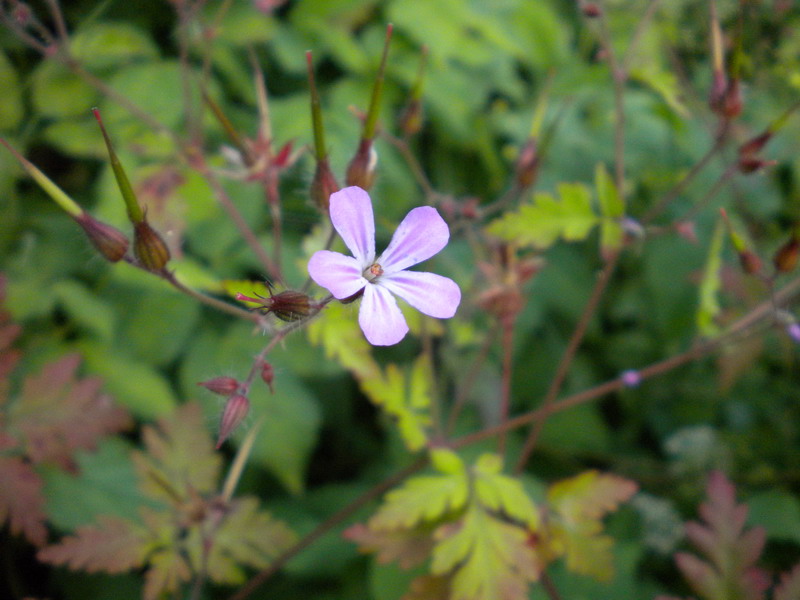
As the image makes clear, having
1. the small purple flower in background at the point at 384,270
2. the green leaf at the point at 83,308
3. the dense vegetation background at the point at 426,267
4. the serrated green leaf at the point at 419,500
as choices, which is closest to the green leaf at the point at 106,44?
the dense vegetation background at the point at 426,267

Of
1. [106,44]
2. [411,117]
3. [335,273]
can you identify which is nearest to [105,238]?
[335,273]

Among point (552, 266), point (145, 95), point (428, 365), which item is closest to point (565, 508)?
point (428, 365)

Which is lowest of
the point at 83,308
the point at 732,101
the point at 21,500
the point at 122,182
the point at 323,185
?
the point at 21,500

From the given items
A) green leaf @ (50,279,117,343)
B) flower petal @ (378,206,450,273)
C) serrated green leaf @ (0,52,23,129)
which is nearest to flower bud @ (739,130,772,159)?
flower petal @ (378,206,450,273)

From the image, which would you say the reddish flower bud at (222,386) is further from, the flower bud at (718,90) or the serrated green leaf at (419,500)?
the flower bud at (718,90)

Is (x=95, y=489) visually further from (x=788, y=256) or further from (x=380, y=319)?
(x=788, y=256)

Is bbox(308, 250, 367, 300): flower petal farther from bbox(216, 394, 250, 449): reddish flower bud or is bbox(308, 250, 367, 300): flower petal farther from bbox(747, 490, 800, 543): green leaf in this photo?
bbox(747, 490, 800, 543): green leaf

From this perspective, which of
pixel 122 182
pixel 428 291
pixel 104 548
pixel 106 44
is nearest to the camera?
pixel 122 182
